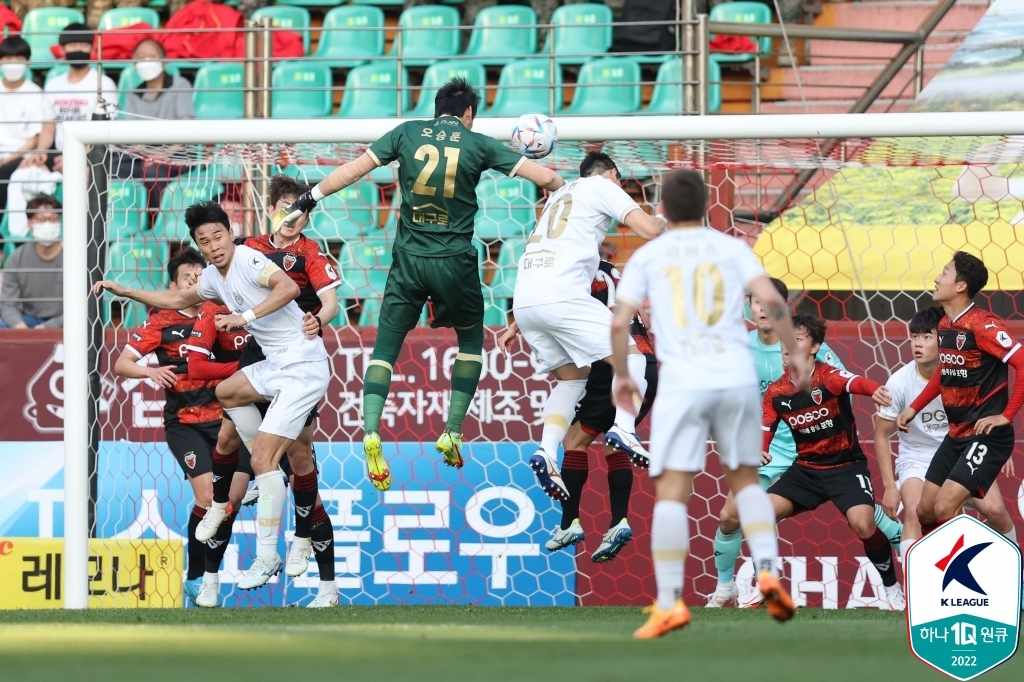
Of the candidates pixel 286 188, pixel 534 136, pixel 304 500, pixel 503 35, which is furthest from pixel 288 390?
pixel 503 35

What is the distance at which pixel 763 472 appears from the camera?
29.5 ft

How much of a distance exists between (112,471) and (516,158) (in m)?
4.25

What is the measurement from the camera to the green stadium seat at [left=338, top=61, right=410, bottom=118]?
12055mm

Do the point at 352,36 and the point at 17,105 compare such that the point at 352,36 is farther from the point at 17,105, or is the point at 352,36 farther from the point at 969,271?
the point at 969,271

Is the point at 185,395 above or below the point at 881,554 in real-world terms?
above

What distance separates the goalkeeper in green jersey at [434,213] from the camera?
733cm

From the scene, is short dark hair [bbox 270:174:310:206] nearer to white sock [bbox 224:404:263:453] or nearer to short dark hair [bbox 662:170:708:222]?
white sock [bbox 224:404:263:453]

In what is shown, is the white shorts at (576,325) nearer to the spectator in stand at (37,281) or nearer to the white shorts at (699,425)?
the white shorts at (699,425)

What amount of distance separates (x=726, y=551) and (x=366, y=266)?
362cm

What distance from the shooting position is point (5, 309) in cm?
1048

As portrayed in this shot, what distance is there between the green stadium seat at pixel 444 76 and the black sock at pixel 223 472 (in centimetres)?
445

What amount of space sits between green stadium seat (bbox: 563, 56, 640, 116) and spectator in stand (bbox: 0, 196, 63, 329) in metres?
4.36

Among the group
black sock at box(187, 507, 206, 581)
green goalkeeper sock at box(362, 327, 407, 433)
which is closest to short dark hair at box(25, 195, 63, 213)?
black sock at box(187, 507, 206, 581)

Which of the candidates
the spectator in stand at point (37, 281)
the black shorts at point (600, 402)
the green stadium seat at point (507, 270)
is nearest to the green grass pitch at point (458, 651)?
the black shorts at point (600, 402)
